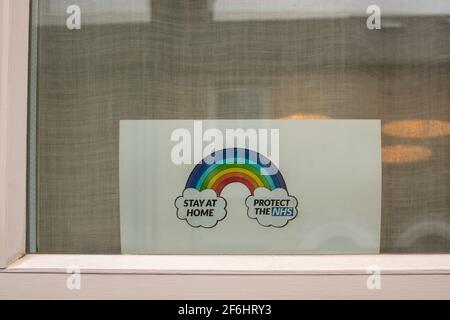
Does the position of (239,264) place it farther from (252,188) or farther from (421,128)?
(421,128)

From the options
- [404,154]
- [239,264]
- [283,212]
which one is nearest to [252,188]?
[283,212]

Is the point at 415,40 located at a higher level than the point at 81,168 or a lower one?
higher

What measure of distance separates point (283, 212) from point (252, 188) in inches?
5.4

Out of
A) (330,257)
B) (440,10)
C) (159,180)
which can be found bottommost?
(330,257)

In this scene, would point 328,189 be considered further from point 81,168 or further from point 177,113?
point 81,168

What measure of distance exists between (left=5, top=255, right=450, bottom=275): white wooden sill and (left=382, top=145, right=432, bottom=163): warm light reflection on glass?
334 mm

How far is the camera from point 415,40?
1857 mm

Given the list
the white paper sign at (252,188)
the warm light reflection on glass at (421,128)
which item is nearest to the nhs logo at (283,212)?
the white paper sign at (252,188)

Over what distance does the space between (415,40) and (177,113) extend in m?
0.87

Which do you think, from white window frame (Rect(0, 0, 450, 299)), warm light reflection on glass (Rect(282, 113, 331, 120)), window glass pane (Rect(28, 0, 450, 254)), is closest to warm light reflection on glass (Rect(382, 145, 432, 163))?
window glass pane (Rect(28, 0, 450, 254))

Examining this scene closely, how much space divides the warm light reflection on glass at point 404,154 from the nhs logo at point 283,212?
37cm

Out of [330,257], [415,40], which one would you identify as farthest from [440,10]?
[330,257]

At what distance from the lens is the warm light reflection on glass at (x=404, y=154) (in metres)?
1.85

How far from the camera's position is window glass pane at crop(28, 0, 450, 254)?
1.85 m
